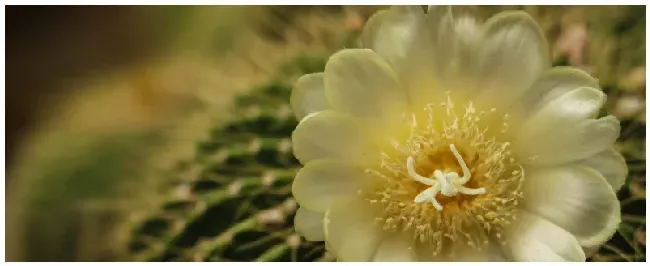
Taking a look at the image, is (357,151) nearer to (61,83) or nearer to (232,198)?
(232,198)

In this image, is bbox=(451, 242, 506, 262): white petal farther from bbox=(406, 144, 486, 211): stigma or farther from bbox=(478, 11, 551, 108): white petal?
bbox=(478, 11, 551, 108): white petal

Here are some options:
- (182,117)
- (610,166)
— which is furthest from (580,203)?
(182,117)

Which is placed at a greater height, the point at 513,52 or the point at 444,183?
the point at 513,52

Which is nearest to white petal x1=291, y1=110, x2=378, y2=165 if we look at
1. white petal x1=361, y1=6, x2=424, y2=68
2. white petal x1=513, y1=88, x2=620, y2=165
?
white petal x1=361, y1=6, x2=424, y2=68

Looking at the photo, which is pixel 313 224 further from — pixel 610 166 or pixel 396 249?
pixel 610 166

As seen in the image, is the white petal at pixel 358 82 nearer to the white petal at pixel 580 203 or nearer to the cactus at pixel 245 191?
A: the cactus at pixel 245 191
